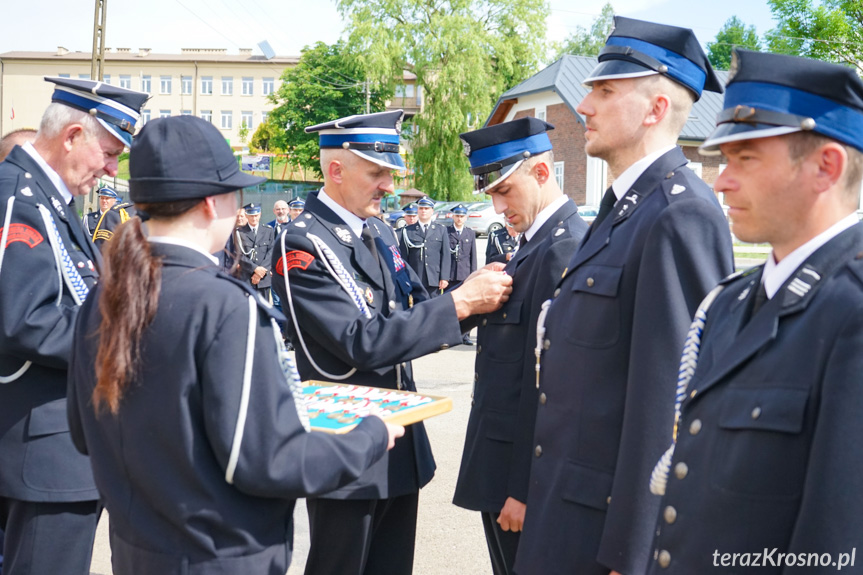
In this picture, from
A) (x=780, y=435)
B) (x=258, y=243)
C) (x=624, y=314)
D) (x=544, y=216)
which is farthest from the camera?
(x=258, y=243)

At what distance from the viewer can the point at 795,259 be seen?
5.51 ft

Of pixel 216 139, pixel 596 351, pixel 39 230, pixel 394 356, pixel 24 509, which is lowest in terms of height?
pixel 24 509

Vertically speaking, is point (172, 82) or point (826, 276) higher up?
point (172, 82)

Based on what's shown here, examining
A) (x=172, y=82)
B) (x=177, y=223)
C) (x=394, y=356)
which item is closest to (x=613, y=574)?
(x=394, y=356)

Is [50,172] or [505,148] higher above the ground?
[505,148]

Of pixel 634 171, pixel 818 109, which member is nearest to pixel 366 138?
pixel 634 171

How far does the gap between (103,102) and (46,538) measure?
1.65m

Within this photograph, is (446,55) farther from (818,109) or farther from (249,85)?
(249,85)

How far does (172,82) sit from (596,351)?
82.1 m

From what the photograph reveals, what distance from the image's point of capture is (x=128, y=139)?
324 centimetres

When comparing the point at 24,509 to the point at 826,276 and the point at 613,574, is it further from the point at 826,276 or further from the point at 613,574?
the point at 826,276

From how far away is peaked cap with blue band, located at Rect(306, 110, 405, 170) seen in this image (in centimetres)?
333

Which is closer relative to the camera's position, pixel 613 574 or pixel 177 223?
pixel 177 223

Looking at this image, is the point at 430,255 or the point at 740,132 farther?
the point at 430,255
